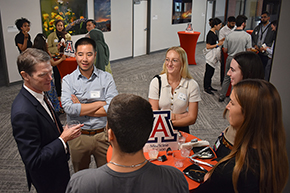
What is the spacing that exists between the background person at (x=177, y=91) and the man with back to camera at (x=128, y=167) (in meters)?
1.46

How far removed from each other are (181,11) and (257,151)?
1133 cm

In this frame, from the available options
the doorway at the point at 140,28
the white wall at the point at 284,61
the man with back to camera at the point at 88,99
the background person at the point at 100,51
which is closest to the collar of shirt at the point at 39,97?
the man with back to camera at the point at 88,99

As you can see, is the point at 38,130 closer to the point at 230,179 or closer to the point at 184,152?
the point at 184,152

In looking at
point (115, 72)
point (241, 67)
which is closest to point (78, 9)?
point (115, 72)

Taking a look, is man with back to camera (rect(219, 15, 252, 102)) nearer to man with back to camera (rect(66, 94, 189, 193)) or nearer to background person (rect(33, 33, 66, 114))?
background person (rect(33, 33, 66, 114))

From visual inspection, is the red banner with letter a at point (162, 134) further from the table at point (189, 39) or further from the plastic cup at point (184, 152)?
the table at point (189, 39)

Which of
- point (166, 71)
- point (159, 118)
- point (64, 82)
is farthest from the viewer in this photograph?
point (166, 71)

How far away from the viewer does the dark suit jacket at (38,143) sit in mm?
1580

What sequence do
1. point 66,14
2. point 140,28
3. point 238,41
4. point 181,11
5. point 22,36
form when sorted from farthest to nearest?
point 181,11, point 140,28, point 66,14, point 22,36, point 238,41

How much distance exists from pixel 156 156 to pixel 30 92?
42.1 inches

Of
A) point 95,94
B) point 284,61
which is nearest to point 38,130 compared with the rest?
point 95,94

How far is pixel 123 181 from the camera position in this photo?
96cm

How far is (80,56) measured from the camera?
2.43 m

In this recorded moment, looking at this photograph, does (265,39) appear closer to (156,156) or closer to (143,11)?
(156,156)
